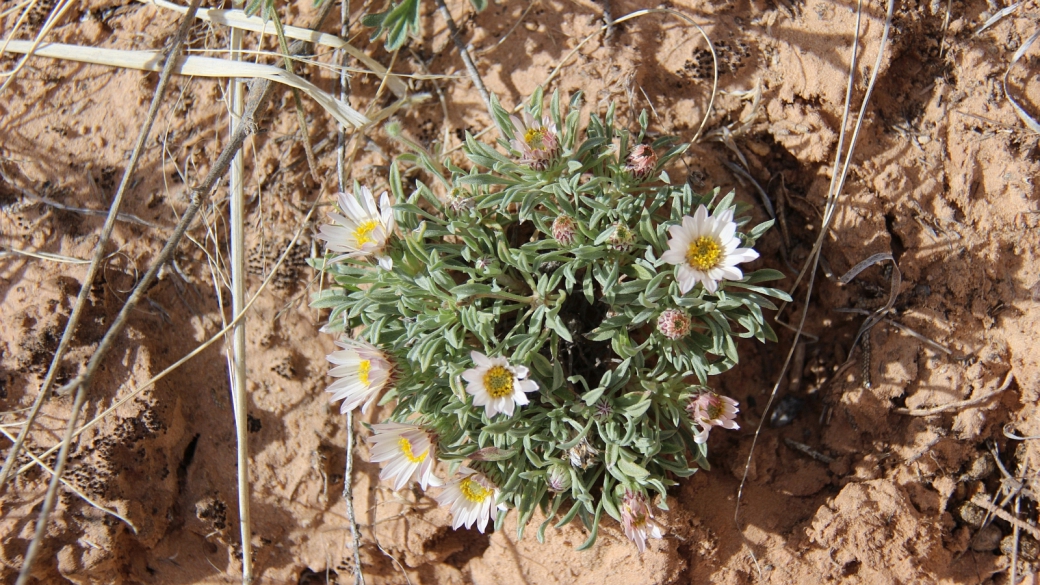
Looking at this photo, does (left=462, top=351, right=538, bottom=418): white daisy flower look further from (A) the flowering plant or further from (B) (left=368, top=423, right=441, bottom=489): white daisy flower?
(B) (left=368, top=423, right=441, bottom=489): white daisy flower

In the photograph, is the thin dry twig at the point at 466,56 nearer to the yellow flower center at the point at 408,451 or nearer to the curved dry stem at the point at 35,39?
the yellow flower center at the point at 408,451

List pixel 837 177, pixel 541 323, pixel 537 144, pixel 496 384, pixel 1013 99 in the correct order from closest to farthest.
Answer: pixel 496 384 → pixel 537 144 → pixel 541 323 → pixel 1013 99 → pixel 837 177

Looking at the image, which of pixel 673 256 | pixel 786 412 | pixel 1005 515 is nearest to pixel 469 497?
pixel 673 256

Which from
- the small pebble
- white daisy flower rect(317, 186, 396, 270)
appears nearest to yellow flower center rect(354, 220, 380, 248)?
white daisy flower rect(317, 186, 396, 270)

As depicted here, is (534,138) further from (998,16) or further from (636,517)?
(998,16)

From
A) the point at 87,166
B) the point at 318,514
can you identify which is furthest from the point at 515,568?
the point at 87,166

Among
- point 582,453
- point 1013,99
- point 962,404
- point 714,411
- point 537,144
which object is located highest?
point 537,144
